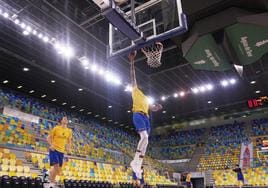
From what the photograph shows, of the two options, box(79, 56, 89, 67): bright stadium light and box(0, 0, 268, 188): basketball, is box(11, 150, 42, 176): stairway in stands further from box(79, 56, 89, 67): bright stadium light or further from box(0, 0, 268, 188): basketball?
box(79, 56, 89, 67): bright stadium light

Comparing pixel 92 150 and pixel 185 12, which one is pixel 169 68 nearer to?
pixel 92 150

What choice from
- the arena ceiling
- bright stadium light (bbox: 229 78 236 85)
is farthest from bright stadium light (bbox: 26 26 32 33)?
bright stadium light (bbox: 229 78 236 85)

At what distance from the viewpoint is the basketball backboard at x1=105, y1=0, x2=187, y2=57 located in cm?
→ 600

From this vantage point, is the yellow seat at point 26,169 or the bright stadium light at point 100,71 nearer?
the yellow seat at point 26,169

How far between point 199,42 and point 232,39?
2.36 feet

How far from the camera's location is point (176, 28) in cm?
596

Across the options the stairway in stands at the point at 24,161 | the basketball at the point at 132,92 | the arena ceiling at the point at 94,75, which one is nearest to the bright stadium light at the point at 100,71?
the basketball at the point at 132,92

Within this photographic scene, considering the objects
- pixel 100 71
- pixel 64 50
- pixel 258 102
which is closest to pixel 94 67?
pixel 100 71

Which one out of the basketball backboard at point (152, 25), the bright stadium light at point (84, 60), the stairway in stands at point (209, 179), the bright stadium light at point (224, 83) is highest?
the bright stadium light at point (84, 60)

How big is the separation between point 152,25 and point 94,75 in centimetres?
1150

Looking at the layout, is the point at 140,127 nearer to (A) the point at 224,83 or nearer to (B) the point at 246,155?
(A) the point at 224,83

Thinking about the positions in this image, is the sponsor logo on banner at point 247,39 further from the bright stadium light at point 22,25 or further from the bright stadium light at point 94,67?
the bright stadium light at point 94,67

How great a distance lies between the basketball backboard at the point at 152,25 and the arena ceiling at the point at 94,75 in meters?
0.41

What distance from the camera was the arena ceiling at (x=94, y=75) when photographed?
37.3 feet
